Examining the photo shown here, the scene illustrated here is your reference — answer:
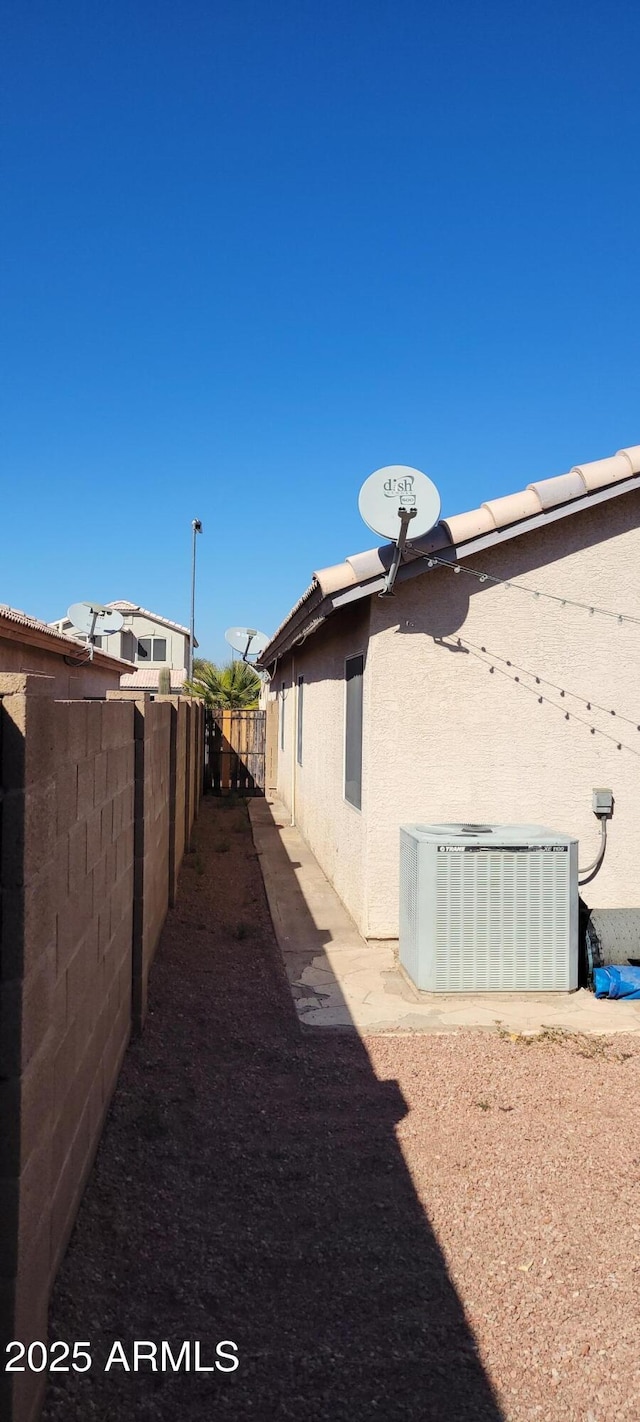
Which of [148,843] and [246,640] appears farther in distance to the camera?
[246,640]

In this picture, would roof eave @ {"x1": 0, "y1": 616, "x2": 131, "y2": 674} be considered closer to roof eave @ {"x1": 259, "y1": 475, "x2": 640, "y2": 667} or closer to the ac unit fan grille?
roof eave @ {"x1": 259, "y1": 475, "x2": 640, "y2": 667}

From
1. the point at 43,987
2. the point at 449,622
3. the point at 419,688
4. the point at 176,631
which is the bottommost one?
the point at 43,987

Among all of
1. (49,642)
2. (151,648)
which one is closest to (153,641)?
(151,648)

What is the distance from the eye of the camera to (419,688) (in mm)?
6902

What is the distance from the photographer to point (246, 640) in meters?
19.5

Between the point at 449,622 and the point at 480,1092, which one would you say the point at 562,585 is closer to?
the point at 449,622

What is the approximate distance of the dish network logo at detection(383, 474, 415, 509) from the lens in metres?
6.29

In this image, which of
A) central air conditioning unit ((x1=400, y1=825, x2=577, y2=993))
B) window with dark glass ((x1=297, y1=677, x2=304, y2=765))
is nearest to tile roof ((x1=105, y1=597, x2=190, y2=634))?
window with dark glass ((x1=297, y1=677, x2=304, y2=765))

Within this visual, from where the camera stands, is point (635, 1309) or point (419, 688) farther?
point (419, 688)

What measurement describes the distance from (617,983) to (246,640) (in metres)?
14.4

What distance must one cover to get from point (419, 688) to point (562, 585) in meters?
1.44

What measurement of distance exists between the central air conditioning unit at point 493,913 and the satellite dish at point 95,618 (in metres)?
14.6

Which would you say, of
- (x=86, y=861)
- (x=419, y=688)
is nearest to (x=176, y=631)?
(x=419, y=688)

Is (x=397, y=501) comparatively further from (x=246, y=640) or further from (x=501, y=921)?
(x=246, y=640)
